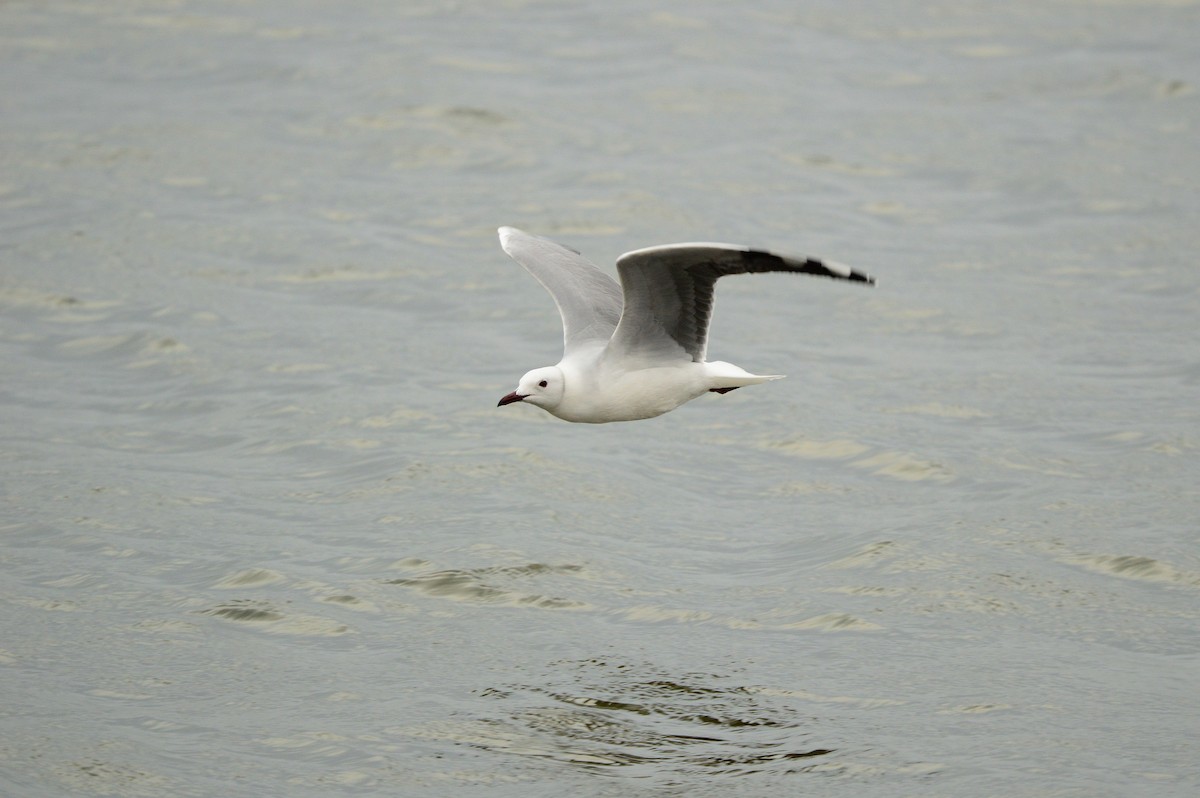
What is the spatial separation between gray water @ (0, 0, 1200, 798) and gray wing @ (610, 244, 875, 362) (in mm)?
1837

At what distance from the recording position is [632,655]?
34.3ft

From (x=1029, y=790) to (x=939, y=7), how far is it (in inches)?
670

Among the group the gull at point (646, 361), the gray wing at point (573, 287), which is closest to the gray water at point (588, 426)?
the gull at point (646, 361)

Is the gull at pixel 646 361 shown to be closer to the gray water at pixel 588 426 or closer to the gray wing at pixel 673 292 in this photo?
the gray wing at pixel 673 292

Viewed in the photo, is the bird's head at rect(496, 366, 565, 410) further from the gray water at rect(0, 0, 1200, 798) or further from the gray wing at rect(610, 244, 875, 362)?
the gray water at rect(0, 0, 1200, 798)

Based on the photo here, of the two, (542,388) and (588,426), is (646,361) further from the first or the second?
(588,426)

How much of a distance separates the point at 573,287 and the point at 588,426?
12.1 feet

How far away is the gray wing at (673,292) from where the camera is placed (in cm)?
891

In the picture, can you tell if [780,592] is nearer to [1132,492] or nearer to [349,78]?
[1132,492]

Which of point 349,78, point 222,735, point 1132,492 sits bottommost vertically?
point 222,735

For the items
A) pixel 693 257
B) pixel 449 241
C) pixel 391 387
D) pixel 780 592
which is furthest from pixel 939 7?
pixel 693 257

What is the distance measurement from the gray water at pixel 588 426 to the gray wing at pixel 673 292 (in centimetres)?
184

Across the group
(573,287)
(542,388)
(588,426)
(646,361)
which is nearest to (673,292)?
(646,361)

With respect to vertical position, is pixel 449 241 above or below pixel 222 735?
above
